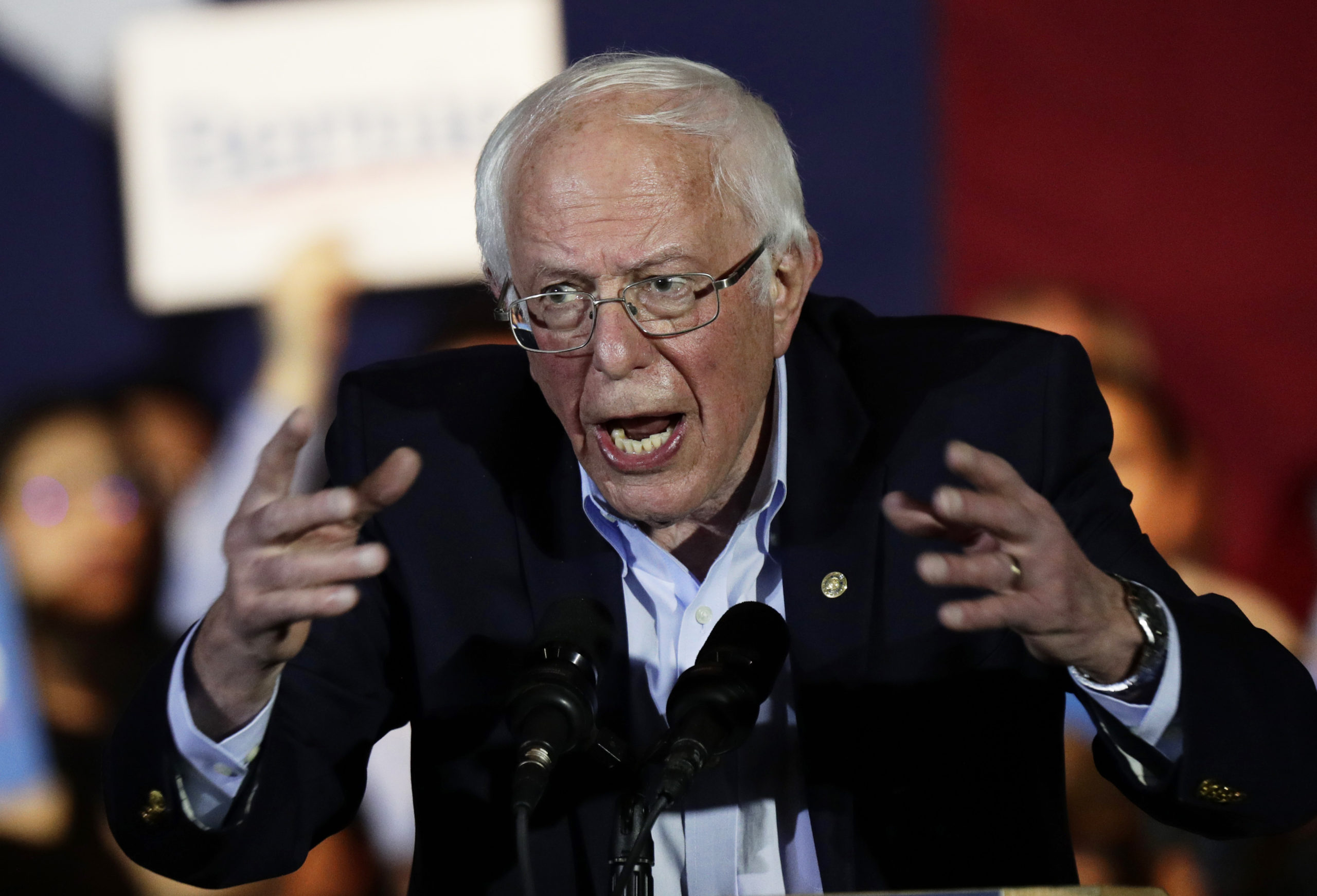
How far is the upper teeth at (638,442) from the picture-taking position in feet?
5.56

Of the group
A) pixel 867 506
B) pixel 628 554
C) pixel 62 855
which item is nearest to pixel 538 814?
pixel 628 554

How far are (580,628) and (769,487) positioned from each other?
2.30 ft

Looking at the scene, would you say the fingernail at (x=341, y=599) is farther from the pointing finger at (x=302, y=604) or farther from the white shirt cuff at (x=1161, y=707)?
the white shirt cuff at (x=1161, y=707)

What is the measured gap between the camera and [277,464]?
1.22m

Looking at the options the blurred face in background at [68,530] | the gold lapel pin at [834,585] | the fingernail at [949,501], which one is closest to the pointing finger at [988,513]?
the fingernail at [949,501]

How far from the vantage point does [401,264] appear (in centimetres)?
332

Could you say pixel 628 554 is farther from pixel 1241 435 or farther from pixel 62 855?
pixel 62 855

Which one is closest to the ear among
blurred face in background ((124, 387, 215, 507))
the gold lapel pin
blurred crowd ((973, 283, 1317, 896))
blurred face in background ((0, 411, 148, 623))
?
the gold lapel pin

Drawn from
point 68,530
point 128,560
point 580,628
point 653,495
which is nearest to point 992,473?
point 580,628

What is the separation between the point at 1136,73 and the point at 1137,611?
2.35 meters

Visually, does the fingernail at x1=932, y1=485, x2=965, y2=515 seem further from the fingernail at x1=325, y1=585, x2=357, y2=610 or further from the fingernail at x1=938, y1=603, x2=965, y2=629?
the fingernail at x1=325, y1=585, x2=357, y2=610

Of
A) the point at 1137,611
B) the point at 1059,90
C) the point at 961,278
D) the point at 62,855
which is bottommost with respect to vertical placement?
the point at 62,855

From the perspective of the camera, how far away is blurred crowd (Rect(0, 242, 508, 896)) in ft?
10.7

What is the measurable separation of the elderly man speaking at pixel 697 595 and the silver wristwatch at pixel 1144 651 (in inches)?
1.3
